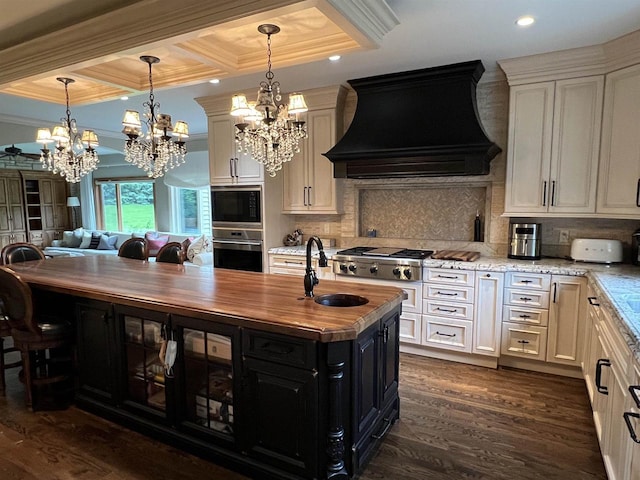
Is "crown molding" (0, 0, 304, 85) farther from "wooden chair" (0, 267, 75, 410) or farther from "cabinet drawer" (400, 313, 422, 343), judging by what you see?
"cabinet drawer" (400, 313, 422, 343)

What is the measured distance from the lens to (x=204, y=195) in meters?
7.73

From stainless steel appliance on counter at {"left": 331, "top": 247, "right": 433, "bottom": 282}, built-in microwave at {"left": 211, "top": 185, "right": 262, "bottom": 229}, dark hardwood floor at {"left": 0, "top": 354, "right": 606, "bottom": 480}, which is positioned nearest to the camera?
dark hardwood floor at {"left": 0, "top": 354, "right": 606, "bottom": 480}

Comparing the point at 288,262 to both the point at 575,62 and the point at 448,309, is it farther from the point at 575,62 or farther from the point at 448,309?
the point at 575,62

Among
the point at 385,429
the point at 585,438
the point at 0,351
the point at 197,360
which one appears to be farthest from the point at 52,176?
the point at 585,438

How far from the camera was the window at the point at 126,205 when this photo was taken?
8.63 metres

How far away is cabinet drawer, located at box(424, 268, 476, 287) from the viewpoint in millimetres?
3398

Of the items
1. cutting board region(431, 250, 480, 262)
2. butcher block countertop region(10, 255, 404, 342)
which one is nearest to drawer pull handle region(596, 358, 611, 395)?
butcher block countertop region(10, 255, 404, 342)

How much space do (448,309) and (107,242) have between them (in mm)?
7623

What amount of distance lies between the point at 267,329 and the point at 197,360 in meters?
0.60

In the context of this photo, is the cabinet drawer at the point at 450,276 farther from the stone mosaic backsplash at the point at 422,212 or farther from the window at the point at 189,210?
the window at the point at 189,210

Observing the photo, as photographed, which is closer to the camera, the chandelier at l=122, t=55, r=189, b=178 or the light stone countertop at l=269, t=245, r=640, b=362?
the light stone countertop at l=269, t=245, r=640, b=362

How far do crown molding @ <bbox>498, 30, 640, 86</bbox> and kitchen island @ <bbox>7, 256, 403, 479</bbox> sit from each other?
7.66 feet

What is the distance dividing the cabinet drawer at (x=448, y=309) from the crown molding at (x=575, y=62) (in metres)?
1.98

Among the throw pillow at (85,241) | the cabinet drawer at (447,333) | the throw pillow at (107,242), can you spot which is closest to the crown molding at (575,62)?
the cabinet drawer at (447,333)
